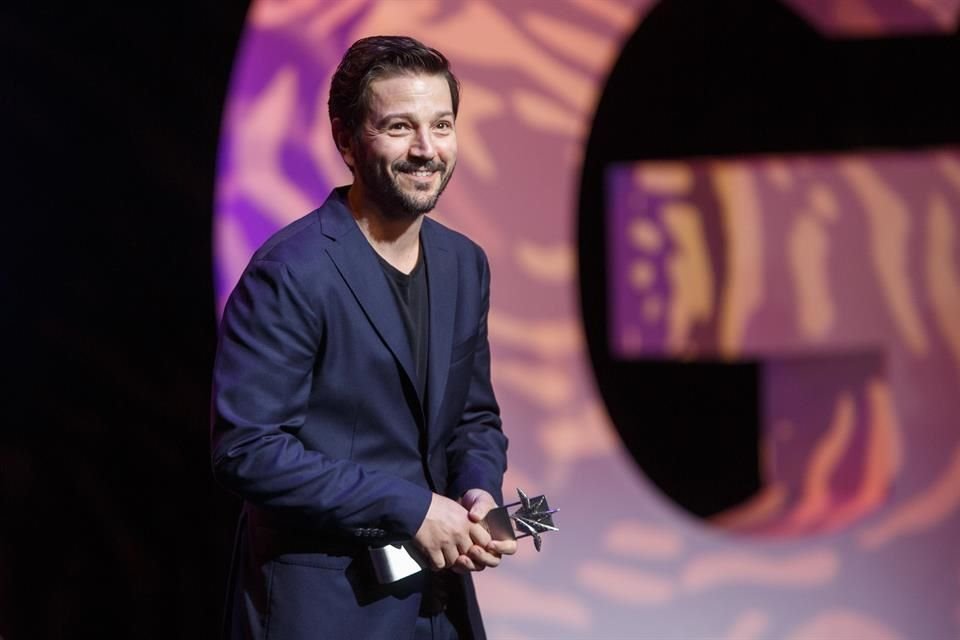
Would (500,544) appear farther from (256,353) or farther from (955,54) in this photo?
(955,54)

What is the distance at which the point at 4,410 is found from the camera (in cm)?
258

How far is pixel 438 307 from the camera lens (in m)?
1.74

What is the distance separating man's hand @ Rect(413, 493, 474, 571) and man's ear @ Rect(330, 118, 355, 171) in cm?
53

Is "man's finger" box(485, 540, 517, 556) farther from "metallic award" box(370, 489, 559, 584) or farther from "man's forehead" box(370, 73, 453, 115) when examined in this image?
"man's forehead" box(370, 73, 453, 115)

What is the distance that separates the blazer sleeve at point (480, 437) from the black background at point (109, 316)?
0.94 meters

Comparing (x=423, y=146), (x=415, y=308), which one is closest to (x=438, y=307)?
(x=415, y=308)

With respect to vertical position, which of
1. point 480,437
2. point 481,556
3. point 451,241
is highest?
point 451,241

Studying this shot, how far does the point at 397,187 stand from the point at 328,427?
0.36 m

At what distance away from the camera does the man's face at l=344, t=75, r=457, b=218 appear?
5.45ft

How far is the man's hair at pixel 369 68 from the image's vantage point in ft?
5.49

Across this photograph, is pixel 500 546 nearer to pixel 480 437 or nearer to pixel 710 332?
pixel 480 437

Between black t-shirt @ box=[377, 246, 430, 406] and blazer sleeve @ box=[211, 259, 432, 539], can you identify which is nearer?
blazer sleeve @ box=[211, 259, 432, 539]

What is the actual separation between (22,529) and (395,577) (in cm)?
140

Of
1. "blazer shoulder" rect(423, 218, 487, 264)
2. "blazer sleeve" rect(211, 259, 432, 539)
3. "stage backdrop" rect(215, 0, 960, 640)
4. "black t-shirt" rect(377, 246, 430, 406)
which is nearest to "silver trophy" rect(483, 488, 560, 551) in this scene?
"blazer sleeve" rect(211, 259, 432, 539)
